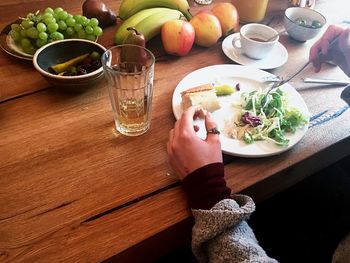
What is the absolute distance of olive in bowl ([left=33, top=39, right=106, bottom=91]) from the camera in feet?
2.51

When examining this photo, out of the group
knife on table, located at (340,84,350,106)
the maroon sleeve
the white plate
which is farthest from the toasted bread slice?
knife on table, located at (340,84,350,106)

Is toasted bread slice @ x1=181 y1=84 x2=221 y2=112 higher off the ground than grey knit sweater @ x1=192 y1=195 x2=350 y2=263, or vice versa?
toasted bread slice @ x1=181 y1=84 x2=221 y2=112

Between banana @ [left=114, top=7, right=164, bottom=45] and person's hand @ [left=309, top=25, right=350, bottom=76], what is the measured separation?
0.47 metres

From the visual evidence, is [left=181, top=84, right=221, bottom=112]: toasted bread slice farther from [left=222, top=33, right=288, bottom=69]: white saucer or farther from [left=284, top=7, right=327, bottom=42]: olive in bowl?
[left=284, top=7, right=327, bottom=42]: olive in bowl

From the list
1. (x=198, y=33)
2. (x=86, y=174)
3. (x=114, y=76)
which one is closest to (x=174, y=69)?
(x=198, y=33)

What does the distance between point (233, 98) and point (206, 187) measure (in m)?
0.31

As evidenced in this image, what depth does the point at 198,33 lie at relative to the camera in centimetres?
99

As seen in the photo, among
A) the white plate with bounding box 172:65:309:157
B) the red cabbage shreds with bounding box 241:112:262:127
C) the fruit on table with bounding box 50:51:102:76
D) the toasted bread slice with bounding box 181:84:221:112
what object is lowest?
the white plate with bounding box 172:65:309:157

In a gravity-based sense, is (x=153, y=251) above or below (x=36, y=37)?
below

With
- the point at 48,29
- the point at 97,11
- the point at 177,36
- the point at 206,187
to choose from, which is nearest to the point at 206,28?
the point at 177,36

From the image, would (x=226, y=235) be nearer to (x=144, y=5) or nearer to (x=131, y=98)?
(x=131, y=98)

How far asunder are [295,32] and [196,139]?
64cm

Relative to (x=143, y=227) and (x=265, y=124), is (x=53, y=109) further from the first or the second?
(x=265, y=124)

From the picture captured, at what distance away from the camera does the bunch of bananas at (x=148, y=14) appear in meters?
0.98
